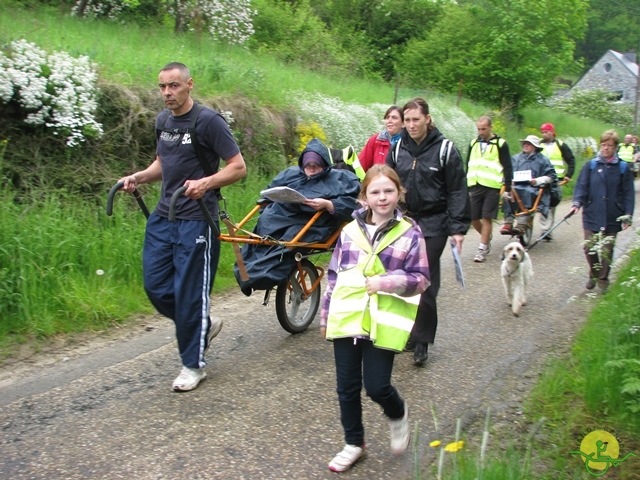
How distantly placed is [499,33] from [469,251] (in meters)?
18.2

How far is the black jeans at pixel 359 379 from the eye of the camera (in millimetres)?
3752

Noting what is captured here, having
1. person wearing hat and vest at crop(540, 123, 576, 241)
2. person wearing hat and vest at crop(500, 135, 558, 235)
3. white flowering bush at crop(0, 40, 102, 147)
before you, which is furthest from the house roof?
white flowering bush at crop(0, 40, 102, 147)

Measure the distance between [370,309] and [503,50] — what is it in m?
24.9

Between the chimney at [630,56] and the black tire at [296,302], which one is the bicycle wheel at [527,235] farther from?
the chimney at [630,56]

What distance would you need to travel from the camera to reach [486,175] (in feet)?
35.3

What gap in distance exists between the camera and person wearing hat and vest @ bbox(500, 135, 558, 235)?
1137 centimetres

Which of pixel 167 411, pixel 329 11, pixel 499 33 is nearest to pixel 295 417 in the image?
pixel 167 411

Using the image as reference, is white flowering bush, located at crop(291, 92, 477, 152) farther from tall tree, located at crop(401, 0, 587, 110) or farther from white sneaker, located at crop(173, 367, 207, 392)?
tall tree, located at crop(401, 0, 587, 110)

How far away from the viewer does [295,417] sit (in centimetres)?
460

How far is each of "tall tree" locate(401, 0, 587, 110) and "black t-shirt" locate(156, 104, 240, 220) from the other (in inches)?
889

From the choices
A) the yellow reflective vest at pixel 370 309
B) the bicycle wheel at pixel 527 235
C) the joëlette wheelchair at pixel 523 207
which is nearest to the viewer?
the yellow reflective vest at pixel 370 309

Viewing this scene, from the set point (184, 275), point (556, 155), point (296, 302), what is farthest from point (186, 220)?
point (556, 155)

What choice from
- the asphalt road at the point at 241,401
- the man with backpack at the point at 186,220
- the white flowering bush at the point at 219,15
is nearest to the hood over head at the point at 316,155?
the man with backpack at the point at 186,220

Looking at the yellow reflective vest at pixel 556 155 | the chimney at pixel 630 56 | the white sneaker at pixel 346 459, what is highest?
the white sneaker at pixel 346 459
